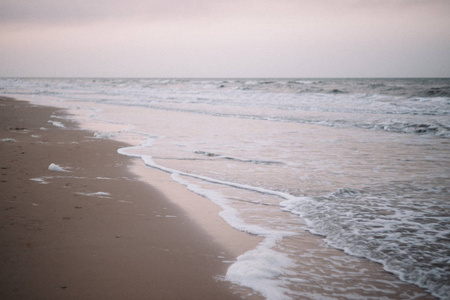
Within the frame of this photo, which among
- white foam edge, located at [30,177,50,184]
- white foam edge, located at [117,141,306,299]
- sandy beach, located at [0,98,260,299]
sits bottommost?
white foam edge, located at [117,141,306,299]

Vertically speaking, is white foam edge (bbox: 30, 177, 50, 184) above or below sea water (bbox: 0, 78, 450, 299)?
above

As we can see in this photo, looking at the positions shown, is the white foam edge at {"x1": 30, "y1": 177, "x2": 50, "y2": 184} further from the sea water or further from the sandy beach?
the sea water

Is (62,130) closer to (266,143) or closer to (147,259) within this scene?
(266,143)

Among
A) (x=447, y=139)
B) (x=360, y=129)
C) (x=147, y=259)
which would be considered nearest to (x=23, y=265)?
(x=147, y=259)

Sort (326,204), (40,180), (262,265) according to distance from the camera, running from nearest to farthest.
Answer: (262,265) → (326,204) → (40,180)

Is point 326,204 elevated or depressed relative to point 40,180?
depressed

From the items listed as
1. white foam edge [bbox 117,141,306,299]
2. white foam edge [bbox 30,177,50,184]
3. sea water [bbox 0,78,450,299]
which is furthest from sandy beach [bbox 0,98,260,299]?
sea water [bbox 0,78,450,299]

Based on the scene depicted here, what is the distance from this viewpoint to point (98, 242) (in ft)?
10.4

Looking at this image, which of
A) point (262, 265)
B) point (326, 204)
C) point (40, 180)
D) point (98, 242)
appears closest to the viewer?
point (262, 265)

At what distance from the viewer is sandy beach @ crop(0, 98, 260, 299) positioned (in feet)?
8.02

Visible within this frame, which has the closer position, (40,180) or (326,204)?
(326,204)

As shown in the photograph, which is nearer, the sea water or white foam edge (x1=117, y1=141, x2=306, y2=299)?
white foam edge (x1=117, y1=141, x2=306, y2=299)

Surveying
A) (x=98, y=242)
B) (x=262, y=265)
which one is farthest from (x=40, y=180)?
(x=262, y=265)

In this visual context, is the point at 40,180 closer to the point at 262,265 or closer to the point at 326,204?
the point at 262,265
